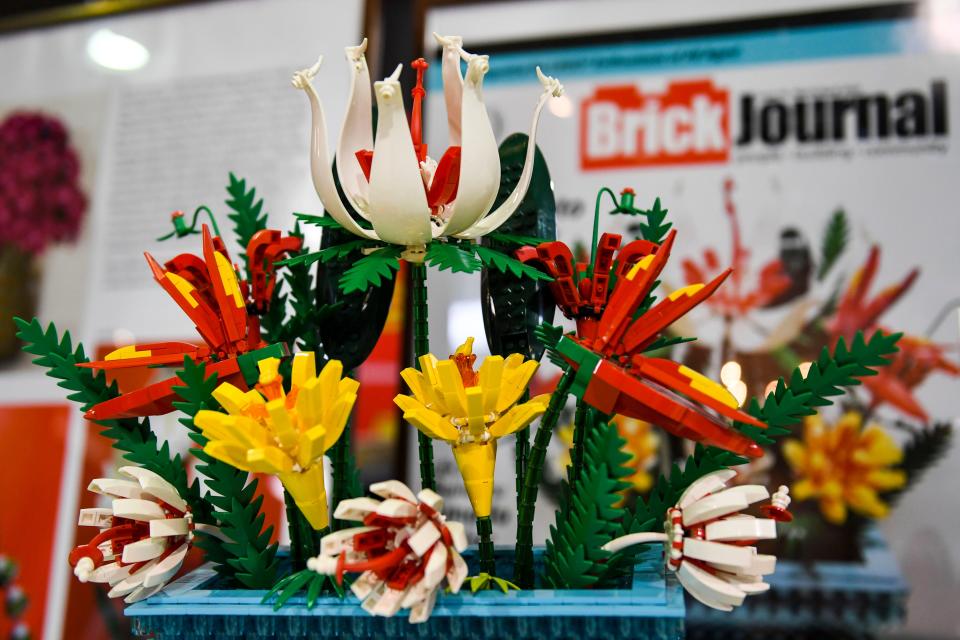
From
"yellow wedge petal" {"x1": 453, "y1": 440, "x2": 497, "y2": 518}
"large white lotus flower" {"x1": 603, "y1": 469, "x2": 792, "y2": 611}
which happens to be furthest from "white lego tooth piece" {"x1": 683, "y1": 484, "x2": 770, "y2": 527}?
"yellow wedge petal" {"x1": 453, "y1": 440, "x2": 497, "y2": 518}

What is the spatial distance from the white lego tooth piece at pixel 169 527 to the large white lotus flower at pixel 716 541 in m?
0.23

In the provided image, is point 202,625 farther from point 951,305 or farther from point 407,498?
point 951,305

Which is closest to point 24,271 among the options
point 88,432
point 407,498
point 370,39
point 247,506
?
point 88,432

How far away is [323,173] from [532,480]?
0.21 m

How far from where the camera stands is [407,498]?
0.37 meters

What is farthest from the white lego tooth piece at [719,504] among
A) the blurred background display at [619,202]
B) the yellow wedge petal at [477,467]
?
the blurred background display at [619,202]

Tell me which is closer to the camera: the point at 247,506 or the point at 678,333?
the point at 247,506

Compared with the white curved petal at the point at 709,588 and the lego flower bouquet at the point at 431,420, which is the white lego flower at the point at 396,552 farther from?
the white curved petal at the point at 709,588

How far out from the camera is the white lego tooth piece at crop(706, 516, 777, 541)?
1.17 feet

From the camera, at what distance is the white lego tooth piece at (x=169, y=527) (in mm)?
405

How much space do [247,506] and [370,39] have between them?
2.07 ft

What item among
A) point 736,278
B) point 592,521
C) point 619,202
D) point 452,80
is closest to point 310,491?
point 592,521

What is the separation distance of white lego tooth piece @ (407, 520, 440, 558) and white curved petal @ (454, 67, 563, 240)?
0.17 meters

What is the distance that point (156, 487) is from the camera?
42 cm
